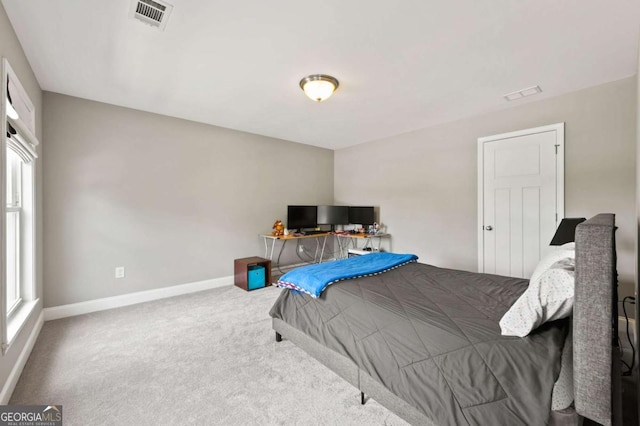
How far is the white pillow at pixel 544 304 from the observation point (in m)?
1.28

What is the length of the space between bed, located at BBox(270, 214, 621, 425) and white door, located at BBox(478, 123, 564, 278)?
1.44 meters

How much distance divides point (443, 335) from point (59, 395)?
7.96 feet

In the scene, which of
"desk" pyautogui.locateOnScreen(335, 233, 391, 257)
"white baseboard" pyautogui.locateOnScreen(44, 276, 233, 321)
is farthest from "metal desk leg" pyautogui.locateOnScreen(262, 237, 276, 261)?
"desk" pyautogui.locateOnScreen(335, 233, 391, 257)

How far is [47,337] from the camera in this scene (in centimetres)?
258

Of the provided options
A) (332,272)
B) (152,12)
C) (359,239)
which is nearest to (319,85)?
(152,12)

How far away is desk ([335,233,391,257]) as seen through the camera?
4793 mm

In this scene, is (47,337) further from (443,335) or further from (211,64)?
(443,335)

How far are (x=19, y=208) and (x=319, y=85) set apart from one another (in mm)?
2915

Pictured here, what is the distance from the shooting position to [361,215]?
509cm

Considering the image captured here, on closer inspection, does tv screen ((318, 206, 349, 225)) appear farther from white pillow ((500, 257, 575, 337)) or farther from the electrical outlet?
white pillow ((500, 257, 575, 337))

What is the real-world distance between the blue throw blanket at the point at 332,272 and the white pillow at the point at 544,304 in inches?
47.1

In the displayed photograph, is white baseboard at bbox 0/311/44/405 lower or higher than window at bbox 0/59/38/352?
lower

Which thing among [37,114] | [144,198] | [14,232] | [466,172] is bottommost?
[14,232]

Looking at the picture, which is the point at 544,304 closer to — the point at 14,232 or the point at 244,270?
the point at 244,270
